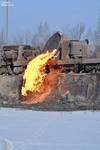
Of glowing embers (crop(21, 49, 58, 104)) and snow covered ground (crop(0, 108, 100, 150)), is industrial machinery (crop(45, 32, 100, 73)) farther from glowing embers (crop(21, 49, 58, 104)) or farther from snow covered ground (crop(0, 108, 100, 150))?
snow covered ground (crop(0, 108, 100, 150))

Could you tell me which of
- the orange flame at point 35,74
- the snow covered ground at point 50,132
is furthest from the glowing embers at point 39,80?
the snow covered ground at point 50,132

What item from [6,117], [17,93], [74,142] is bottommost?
[17,93]

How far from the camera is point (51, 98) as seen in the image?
2416 centimetres

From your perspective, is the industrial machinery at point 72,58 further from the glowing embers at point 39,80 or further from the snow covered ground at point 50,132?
the snow covered ground at point 50,132

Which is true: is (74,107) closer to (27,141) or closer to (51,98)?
(51,98)

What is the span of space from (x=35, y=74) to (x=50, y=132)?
14.0m

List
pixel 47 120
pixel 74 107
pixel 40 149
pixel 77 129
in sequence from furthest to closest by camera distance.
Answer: pixel 74 107
pixel 47 120
pixel 77 129
pixel 40 149

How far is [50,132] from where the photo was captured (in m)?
12.3

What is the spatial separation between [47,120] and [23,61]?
15435mm

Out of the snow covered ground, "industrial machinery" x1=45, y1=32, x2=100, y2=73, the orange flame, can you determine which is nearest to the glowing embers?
the orange flame

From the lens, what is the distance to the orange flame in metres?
25.6

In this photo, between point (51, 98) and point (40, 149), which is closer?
point (40, 149)

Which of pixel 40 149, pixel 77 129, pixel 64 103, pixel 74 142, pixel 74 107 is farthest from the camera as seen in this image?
pixel 64 103

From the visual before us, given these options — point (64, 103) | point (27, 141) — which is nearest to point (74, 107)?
point (64, 103)
